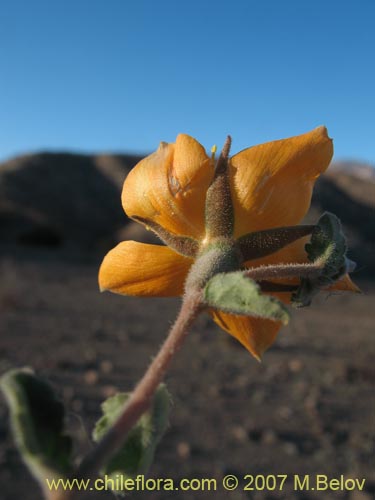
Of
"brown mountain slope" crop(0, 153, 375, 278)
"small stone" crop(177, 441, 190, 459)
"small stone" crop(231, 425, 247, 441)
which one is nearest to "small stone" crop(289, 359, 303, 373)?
"small stone" crop(231, 425, 247, 441)

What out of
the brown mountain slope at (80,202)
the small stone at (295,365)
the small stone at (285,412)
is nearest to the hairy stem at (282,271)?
the small stone at (285,412)

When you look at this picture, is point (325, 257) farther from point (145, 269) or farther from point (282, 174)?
point (145, 269)

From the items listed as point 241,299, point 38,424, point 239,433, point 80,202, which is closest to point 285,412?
point 239,433

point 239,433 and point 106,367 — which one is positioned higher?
point 239,433

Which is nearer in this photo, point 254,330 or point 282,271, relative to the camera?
point 282,271

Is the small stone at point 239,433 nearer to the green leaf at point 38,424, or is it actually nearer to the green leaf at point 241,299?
the green leaf at point 38,424
